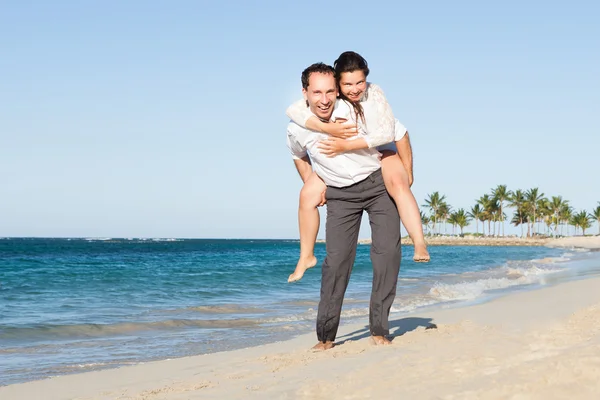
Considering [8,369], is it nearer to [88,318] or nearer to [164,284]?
[88,318]

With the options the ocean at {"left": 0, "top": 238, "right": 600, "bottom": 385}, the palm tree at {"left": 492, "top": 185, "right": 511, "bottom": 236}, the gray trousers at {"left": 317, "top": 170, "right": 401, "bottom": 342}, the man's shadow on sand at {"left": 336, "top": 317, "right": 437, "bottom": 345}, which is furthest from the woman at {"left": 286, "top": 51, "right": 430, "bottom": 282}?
the palm tree at {"left": 492, "top": 185, "right": 511, "bottom": 236}

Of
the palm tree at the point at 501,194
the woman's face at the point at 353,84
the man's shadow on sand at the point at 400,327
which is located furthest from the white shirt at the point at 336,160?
the palm tree at the point at 501,194

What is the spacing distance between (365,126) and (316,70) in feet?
1.75

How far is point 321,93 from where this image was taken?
14.9 ft

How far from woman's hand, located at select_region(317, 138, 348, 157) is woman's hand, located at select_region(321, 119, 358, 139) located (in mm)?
39

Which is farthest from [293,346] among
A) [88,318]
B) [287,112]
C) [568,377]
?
[88,318]

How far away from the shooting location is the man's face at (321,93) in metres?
Answer: 4.51

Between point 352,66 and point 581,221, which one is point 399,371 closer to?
point 352,66

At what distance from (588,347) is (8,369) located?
5.16 meters

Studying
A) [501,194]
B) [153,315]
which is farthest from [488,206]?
[153,315]

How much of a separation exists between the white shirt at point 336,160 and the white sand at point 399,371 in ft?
4.38

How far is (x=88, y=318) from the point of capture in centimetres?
1019

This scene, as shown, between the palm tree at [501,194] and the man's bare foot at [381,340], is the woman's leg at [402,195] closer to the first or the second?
the man's bare foot at [381,340]

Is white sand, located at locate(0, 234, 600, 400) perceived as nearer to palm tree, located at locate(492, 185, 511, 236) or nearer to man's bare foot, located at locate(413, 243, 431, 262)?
man's bare foot, located at locate(413, 243, 431, 262)
